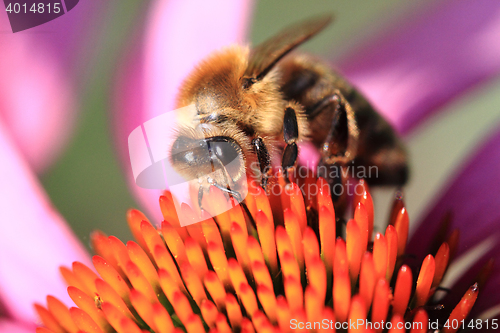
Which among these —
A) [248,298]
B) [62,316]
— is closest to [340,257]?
[248,298]

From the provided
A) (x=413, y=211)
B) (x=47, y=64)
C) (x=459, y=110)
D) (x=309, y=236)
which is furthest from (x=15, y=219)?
(x=459, y=110)

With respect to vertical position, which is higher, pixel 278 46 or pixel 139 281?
pixel 278 46

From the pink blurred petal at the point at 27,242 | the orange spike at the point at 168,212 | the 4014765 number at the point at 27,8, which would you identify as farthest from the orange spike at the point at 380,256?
the 4014765 number at the point at 27,8

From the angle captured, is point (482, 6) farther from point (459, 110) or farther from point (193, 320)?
point (193, 320)

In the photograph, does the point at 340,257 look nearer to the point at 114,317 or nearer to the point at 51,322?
the point at 114,317

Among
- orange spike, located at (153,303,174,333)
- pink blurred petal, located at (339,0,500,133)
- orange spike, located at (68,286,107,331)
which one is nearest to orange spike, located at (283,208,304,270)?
orange spike, located at (153,303,174,333)

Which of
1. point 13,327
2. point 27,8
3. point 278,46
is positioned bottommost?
point 13,327

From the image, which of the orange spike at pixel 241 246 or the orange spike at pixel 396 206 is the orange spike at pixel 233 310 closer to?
the orange spike at pixel 241 246

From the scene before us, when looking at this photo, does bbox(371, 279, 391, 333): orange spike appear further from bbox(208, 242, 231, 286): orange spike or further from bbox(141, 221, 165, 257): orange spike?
bbox(141, 221, 165, 257): orange spike
